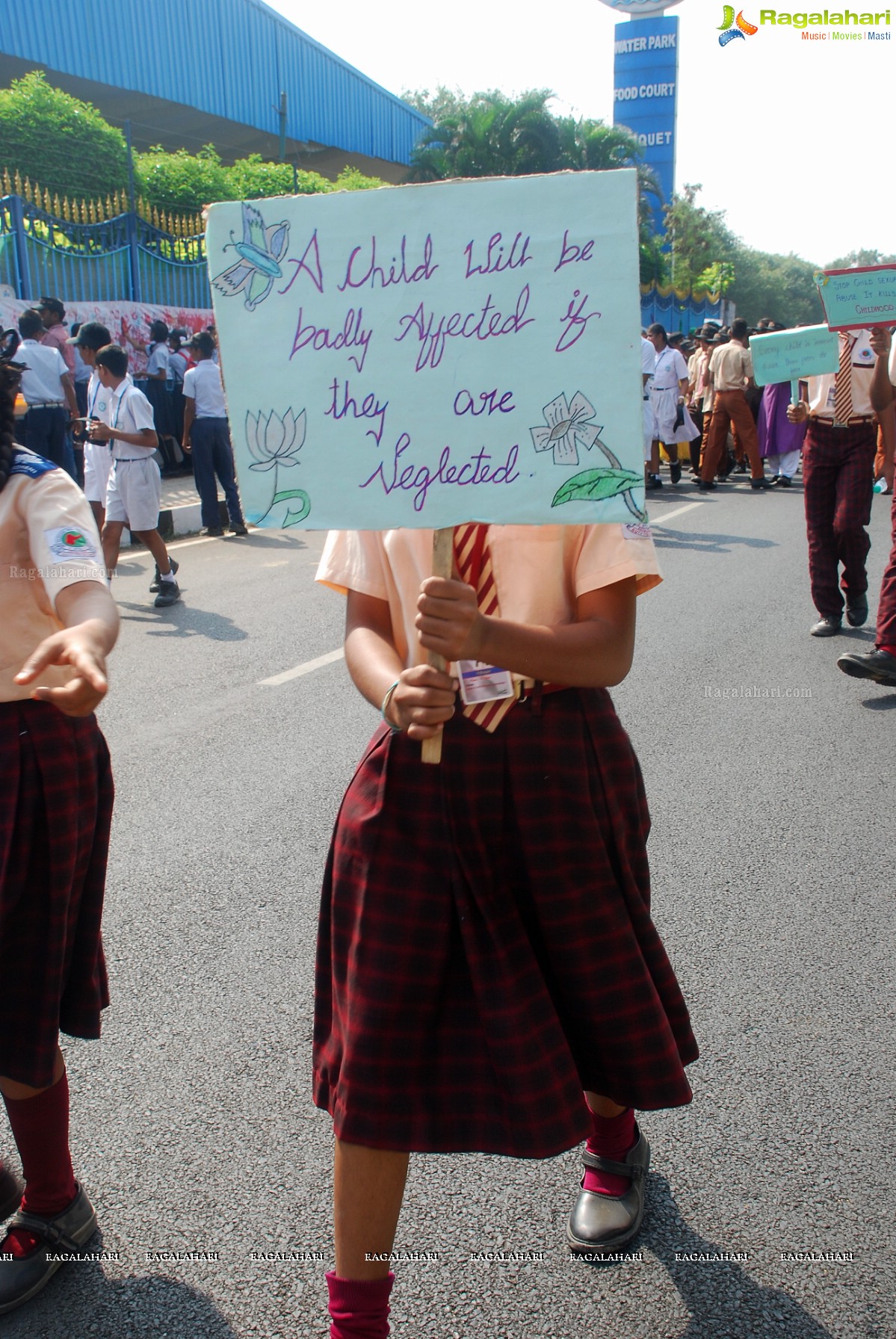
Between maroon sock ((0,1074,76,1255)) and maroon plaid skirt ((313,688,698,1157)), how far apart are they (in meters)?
0.57

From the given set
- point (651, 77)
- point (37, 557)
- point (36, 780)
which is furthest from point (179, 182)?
point (651, 77)

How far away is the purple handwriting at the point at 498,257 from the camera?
4.95ft

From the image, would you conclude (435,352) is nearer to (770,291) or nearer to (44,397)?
(44,397)

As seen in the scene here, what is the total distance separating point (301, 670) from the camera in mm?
5965

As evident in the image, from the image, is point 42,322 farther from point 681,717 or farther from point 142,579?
point 681,717

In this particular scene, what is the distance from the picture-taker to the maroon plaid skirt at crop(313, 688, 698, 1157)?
166 centimetres

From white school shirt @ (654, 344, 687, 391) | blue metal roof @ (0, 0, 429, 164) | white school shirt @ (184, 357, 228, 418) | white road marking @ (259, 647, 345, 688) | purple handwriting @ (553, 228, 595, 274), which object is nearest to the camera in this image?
purple handwriting @ (553, 228, 595, 274)

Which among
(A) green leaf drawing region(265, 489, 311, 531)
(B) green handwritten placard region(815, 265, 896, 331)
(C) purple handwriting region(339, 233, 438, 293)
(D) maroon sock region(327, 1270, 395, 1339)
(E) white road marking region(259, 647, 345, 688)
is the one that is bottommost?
(E) white road marking region(259, 647, 345, 688)

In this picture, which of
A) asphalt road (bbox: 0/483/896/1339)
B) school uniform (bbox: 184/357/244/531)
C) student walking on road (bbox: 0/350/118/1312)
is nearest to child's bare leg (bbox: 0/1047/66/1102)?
student walking on road (bbox: 0/350/118/1312)

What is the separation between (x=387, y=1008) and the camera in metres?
1.66

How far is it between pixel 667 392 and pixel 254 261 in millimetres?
13240

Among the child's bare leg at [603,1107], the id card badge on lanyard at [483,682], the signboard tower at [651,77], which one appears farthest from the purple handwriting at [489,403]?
the signboard tower at [651,77]

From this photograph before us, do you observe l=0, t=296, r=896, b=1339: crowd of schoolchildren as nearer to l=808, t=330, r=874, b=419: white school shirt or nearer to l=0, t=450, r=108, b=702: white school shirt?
l=0, t=450, r=108, b=702: white school shirt

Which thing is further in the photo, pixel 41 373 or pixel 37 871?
pixel 41 373
